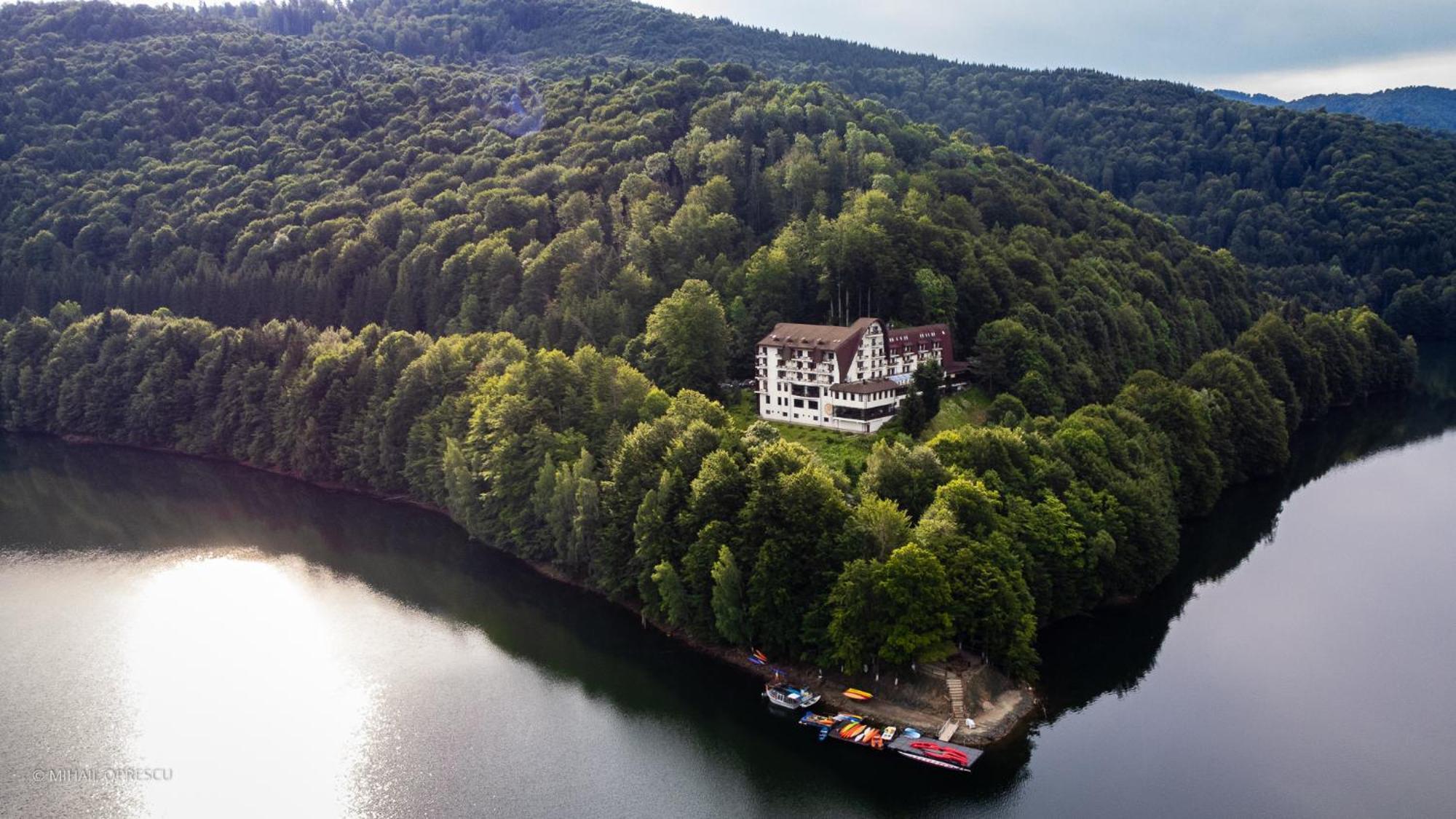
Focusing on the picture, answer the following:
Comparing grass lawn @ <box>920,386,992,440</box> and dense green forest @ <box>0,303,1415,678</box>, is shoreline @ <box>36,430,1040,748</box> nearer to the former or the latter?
dense green forest @ <box>0,303,1415,678</box>

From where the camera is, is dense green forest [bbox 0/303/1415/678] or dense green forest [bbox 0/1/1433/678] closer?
dense green forest [bbox 0/303/1415/678]

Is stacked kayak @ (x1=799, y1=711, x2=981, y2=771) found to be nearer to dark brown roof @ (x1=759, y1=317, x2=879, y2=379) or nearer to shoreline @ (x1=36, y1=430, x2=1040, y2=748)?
shoreline @ (x1=36, y1=430, x2=1040, y2=748)

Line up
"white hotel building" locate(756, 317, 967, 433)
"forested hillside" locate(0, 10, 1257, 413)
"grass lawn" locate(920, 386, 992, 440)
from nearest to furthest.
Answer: "grass lawn" locate(920, 386, 992, 440) < "white hotel building" locate(756, 317, 967, 433) < "forested hillside" locate(0, 10, 1257, 413)

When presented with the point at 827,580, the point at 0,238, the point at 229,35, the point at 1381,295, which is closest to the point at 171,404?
the point at 0,238

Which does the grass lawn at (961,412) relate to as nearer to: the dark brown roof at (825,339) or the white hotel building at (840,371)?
the white hotel building at (840,371)

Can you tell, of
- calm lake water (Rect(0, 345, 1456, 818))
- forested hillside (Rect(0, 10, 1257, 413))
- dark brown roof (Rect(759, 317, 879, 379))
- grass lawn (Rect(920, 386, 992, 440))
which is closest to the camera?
calm lake water (Rect(0, 345, 1456, 818))

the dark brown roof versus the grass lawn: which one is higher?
the dark brown roof

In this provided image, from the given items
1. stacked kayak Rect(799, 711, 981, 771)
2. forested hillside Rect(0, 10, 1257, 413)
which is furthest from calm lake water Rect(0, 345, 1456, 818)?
forested hillside Rect(0, 10, 1257, 413)
